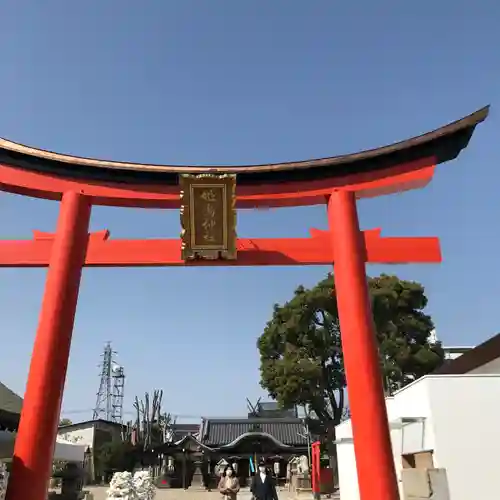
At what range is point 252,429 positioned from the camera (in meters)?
30.3

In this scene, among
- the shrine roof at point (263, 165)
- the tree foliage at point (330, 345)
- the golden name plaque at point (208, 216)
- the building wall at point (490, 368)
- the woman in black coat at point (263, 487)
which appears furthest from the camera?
the tree foliage at point (330, 345)

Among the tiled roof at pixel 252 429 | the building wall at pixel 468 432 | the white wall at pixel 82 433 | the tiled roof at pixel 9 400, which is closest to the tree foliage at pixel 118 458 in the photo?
the white wall at pixel 82 433

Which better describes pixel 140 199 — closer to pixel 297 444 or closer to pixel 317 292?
pixel 317 292

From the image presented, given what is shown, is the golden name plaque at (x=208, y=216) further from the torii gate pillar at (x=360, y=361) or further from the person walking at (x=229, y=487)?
the person walking at (x=229, y=487)

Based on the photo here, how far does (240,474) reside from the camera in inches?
1063

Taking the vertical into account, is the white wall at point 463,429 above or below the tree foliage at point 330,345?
below

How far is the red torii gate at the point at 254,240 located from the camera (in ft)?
21.4

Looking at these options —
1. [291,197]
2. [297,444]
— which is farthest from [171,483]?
[291,197]

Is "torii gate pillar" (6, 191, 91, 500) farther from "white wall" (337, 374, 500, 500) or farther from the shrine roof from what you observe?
"white wall" (337, 374, 500, 500)

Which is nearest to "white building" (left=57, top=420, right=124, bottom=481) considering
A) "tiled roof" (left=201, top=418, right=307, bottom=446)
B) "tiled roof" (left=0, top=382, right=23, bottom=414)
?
"tiled roof" (left=201, top=418, right=307, bottom=446)

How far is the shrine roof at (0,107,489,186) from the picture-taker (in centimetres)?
780

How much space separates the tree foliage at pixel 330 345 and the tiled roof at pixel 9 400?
1310 cm

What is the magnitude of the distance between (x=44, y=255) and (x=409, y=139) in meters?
5.69

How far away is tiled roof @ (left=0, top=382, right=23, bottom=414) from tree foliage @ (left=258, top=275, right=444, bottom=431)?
13097mm
